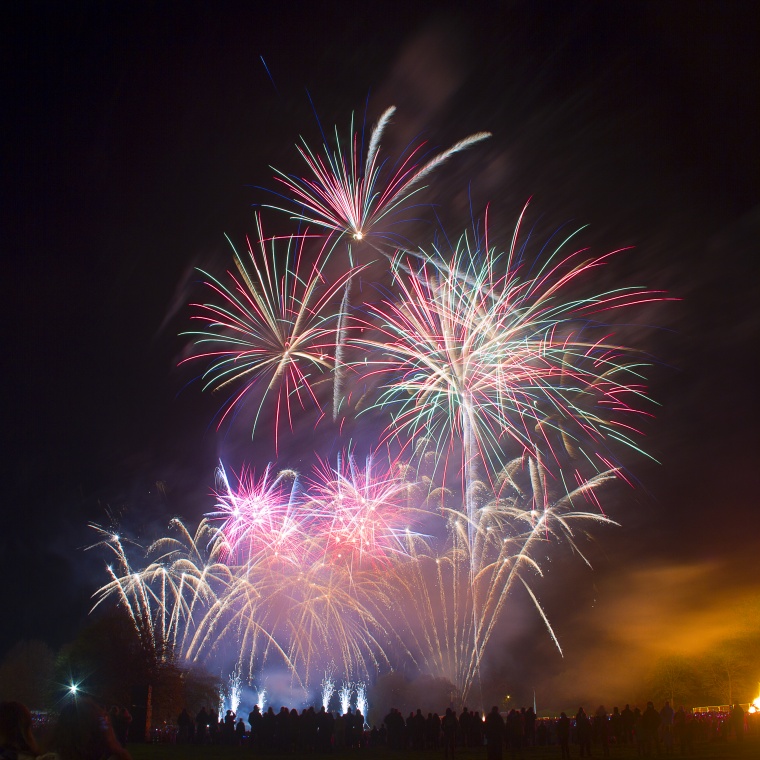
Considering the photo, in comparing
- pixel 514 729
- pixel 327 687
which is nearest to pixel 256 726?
pixel 514 729

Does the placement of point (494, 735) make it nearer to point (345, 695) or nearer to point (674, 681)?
point (345, 695)

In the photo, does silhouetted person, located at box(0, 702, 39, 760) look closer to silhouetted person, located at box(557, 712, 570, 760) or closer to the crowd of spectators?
the crowd of spectators

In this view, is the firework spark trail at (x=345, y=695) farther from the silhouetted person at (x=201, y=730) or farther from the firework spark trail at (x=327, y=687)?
the silhouetted person at (x=201, y=730)

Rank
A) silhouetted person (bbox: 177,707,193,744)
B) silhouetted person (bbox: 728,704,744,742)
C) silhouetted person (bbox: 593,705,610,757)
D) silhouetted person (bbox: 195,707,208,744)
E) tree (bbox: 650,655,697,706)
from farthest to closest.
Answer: tree (bbox: 650,655,697,706) → silhouetted person (bbox: 177,707,193,744) → silhouetted person (bbox: 195,707,208,744) → silhouetted person (bbox: 728,704,744,742) → silhouetted person (bbox: 593,705,610,757)

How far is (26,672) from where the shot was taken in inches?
2365

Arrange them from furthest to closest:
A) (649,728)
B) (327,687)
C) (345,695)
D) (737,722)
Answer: (327,687)
(345,695)
(737,722)
(649,728)

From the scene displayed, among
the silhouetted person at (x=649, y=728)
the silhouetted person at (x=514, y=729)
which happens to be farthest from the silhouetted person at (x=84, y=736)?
the silhouetted person at (x=514, y=729)

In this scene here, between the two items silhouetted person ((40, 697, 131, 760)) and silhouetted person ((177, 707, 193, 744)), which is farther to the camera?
silhouetted person ((177, 707, 193, 744))

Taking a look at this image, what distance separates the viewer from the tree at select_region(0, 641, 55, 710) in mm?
57656

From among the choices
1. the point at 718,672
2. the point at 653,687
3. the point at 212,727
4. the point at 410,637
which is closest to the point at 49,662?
the point at 410,637

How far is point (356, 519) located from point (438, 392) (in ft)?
25.3

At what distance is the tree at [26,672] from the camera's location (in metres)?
57.7

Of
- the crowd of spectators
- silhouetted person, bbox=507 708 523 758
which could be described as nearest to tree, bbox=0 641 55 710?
the crowd of spectators

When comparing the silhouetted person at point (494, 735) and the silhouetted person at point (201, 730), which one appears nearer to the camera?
the silhouetted person at point (494, 735)
